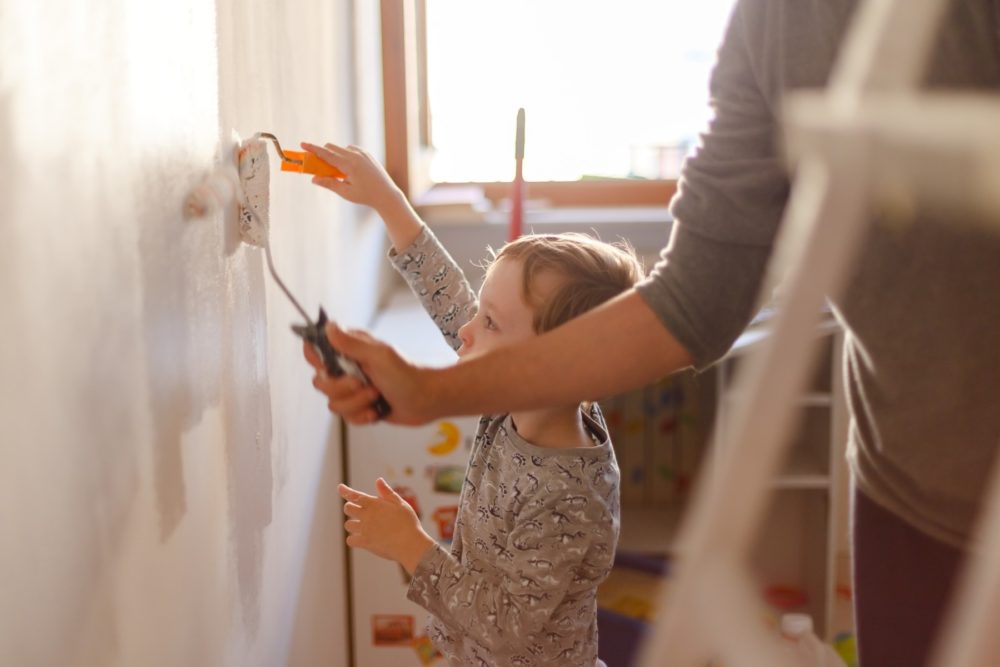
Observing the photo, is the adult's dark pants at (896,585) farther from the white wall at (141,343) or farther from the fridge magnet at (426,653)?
the fridge magnet at (426,653)

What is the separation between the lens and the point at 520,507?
1.23 meters

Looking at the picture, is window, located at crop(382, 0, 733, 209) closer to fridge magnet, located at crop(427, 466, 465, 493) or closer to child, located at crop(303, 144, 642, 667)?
fridge magnet, located at crop(427, 466, 465, 493)

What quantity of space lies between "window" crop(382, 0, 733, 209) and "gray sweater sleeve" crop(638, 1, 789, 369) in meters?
1.85

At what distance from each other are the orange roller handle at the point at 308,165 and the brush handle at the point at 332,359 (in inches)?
12.1

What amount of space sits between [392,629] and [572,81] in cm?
144

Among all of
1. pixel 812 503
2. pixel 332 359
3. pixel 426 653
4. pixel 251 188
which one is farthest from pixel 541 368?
pixel 812 503

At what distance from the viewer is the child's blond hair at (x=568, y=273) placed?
1277mm

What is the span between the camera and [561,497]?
47.8 inches

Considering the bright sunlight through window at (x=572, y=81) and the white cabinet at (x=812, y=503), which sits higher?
the bright sunlight through window at (x=572, y=81)

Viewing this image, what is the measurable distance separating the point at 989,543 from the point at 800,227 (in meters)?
0.17

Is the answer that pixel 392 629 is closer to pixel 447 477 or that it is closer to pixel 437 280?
pixel 447 477

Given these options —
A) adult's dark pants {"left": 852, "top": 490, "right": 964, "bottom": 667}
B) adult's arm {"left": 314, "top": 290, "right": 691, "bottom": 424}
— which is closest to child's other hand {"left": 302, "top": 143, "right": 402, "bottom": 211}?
adult's arm {"left": 314, "top": 290, "right": 691, "bottom": 424}

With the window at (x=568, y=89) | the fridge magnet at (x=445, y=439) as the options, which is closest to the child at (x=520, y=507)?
the fridge magnet at (x=445, y=439)

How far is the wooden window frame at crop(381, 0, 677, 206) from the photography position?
242cm
